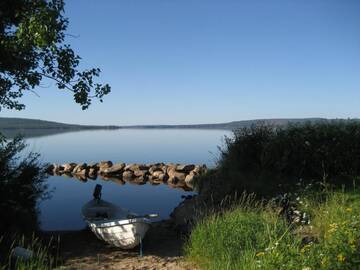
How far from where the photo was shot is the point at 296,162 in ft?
46.0

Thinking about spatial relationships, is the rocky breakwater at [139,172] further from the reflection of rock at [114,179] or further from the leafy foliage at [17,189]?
the leafy foliage at [17,189]

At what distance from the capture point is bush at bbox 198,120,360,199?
523 inches

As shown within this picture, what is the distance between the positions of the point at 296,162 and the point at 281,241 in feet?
24.9

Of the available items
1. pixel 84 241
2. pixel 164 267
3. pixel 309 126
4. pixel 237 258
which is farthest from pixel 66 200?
pixel 237 258

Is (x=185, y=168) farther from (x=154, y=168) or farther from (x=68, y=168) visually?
(x=68, y=168)

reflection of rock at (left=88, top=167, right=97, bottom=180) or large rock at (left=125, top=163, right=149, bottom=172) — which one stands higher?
large rock at (left=125, top=163, right=149, bottom=172)

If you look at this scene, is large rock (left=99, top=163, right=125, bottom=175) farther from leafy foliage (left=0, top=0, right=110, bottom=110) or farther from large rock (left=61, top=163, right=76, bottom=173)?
leafy foliage (left=0, top=0, right=110, bottom=110)

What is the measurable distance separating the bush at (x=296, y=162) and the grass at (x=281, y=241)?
1.97m

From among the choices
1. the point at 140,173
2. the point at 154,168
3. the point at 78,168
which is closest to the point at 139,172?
the point at 140,173

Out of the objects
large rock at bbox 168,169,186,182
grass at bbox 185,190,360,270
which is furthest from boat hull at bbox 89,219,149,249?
large rock at bbox 168,169,186,182

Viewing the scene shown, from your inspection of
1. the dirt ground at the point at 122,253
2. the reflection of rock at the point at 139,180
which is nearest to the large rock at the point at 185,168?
the reflection of rock at the point at 139,180

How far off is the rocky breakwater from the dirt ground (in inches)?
612

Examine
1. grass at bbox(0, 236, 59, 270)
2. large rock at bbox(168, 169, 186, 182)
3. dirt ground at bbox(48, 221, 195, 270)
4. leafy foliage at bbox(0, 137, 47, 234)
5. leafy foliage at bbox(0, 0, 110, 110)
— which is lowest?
large rock at bbox(168, 169, 186, 182)

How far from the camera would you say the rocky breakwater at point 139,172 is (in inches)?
1181
